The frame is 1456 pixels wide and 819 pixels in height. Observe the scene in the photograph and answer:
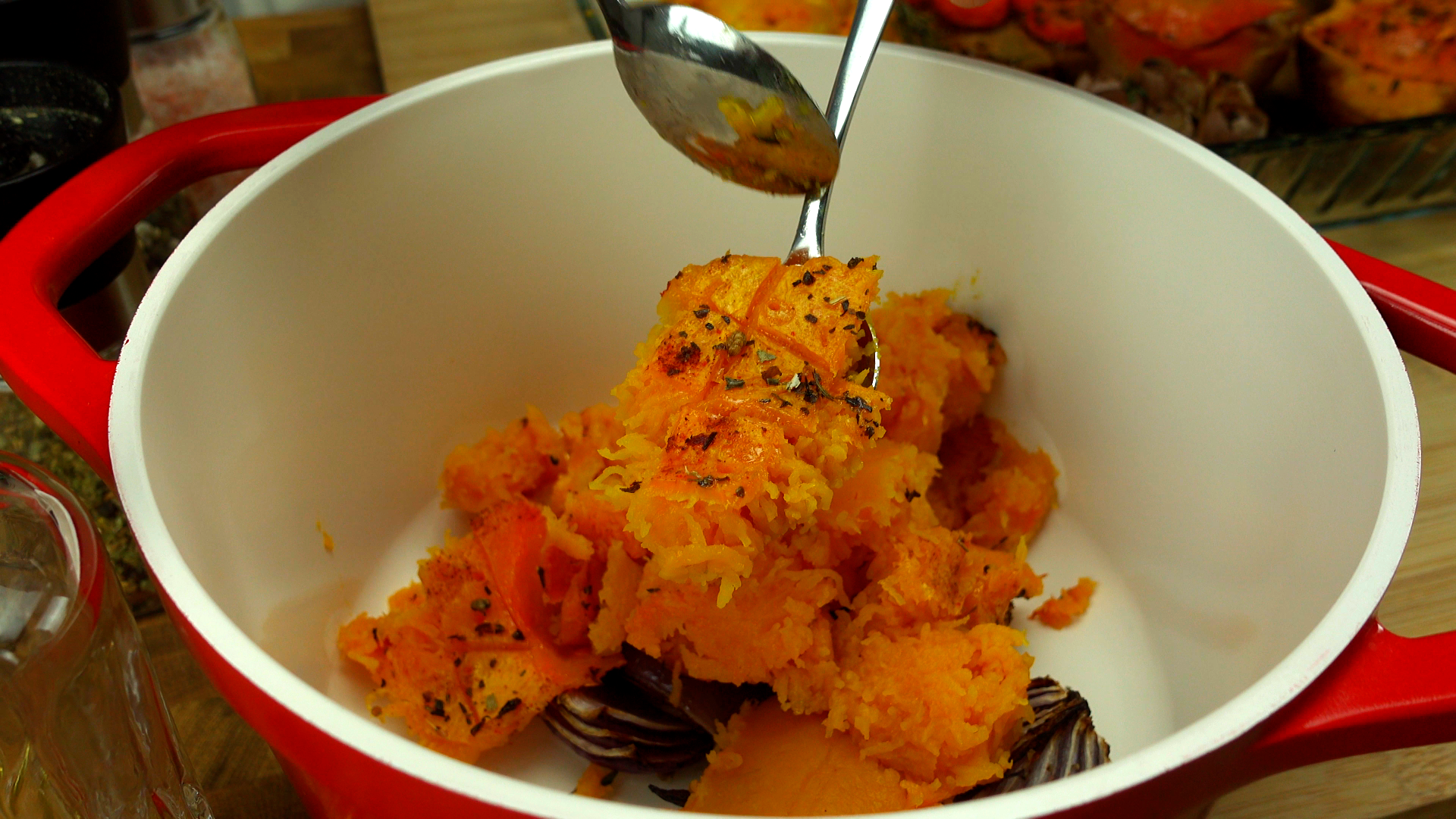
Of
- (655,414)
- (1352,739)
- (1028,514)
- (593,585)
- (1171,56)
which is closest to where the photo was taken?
(1352,739)

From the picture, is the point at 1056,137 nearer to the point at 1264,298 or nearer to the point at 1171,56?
the point at 1264,298

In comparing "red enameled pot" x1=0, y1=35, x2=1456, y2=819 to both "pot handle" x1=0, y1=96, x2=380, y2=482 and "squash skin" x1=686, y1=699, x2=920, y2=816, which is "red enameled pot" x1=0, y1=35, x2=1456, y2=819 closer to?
"pot handle" x1=0, y1=96, x2=380, y2=482

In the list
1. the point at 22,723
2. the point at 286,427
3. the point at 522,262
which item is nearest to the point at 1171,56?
the point at 522,262

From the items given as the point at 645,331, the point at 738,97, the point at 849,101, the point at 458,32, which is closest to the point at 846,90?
the point at 849,101

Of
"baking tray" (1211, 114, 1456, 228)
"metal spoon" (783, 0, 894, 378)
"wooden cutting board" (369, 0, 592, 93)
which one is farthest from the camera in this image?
"wooden cutting board" (369, 0, 592, 93)

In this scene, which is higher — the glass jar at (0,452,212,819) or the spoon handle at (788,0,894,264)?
the spoon handle at (788,0,894,264)

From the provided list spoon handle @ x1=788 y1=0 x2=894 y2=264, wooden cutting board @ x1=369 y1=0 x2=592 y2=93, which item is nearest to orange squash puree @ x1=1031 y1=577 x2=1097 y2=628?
spoon handle @ x1=788 y1=0 x2=894 y2=264

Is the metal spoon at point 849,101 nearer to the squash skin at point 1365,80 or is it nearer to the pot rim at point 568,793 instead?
the pot rim at point 568,793
